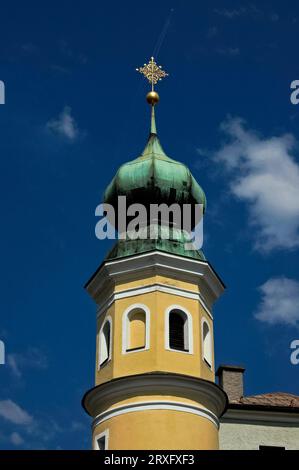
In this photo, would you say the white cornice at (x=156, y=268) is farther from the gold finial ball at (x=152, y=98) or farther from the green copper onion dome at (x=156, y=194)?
the gold finial ball at (x=152, y=98)

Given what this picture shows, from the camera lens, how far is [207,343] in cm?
2470

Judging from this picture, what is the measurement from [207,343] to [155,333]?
183 cm

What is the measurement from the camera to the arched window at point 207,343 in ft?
79.8

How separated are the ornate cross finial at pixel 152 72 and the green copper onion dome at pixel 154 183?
3207 mm

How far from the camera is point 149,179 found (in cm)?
2566


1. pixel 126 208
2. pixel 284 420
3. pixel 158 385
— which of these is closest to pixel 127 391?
pixel 158 385

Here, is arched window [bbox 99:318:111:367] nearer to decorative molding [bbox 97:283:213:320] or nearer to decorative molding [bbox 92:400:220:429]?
decorative molding [bbox 97:283:213:320]

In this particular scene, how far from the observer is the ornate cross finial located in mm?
28797

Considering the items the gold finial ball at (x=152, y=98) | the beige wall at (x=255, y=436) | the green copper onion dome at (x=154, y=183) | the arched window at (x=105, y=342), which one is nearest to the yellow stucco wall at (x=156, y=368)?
the arched window at (x=105, y=342)

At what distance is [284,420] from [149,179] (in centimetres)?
765

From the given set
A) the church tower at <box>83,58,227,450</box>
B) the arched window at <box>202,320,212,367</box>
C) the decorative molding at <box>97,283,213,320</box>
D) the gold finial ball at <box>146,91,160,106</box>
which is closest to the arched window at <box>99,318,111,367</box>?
the church tower at <box>83,58,227,450</box>

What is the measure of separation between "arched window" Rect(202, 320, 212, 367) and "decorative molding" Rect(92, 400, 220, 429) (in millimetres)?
1608

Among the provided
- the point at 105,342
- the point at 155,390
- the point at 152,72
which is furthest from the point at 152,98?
the point at 155,390

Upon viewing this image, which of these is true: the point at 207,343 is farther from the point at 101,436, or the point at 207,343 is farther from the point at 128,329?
the point at 101,436
